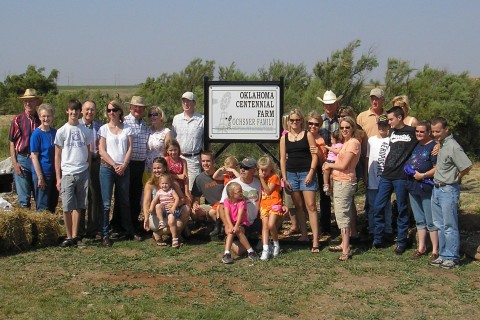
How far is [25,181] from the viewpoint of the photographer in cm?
812

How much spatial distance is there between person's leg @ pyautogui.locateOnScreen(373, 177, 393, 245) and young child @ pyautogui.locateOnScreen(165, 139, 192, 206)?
2.21 metres

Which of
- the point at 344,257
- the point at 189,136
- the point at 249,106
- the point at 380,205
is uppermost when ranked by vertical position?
the point at 249,106

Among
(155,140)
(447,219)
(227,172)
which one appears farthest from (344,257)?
(155,140)

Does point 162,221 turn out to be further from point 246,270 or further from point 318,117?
point 318,117

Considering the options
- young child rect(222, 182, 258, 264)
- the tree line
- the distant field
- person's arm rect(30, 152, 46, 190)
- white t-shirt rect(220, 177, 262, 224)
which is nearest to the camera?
young child rect(222, 182, 258, 264)

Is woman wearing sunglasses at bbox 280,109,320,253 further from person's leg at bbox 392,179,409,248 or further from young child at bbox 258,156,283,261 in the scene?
person's leg at bbox 392,179,409,248

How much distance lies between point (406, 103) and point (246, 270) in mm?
2655

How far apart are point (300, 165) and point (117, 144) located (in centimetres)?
213

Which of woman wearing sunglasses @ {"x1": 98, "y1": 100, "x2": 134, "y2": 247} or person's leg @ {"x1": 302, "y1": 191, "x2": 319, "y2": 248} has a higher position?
woman wearing sunglasses @ {"x1": 98, "y1": 100, "x2": 134, "y2": 247}

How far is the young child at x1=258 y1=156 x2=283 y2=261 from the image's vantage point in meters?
7.30

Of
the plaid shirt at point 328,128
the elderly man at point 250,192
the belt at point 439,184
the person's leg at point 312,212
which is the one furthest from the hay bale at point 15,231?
the belt at point 439,184

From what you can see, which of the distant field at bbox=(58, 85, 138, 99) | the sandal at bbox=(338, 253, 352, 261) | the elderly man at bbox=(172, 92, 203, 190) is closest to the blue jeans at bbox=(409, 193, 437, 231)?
the sandal at bbox=(338, 253, 352, 261)

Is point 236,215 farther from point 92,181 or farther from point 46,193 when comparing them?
point 46,193

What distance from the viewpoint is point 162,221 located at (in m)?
7.73
